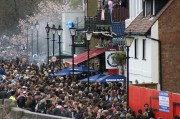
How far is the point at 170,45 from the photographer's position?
124 feet

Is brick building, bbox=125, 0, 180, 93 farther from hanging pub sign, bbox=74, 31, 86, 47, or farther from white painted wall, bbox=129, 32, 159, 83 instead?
hanging pub sign, bbox=74, 31, 86, 47

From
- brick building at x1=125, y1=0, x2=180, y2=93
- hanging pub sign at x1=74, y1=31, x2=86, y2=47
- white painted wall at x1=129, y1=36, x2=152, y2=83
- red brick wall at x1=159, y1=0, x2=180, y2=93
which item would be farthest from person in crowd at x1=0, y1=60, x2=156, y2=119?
Answer: hanging pub sign at x1=74, y1=31, x2=86, y2=47

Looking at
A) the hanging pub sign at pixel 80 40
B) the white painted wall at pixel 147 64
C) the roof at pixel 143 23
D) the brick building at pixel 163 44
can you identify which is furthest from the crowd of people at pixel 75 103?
the hanging pub sign at pixel 80 40

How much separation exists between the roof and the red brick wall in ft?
1.17

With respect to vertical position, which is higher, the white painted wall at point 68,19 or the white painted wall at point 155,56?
the white painted wall at point 68,19

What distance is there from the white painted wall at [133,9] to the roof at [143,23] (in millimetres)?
1592

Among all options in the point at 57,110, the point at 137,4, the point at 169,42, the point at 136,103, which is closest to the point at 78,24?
the point at 137,4

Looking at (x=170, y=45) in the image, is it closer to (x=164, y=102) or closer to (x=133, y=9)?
(x=133, y=9)

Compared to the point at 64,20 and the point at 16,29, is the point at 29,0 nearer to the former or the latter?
the point at 16,29

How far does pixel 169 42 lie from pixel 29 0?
80.4 metres

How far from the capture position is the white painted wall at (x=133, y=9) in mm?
44188

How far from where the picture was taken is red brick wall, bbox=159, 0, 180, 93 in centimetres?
3734

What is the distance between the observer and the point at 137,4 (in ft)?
147

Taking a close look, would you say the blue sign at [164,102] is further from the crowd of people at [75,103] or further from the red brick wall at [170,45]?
the red brick wall at [170,45]
